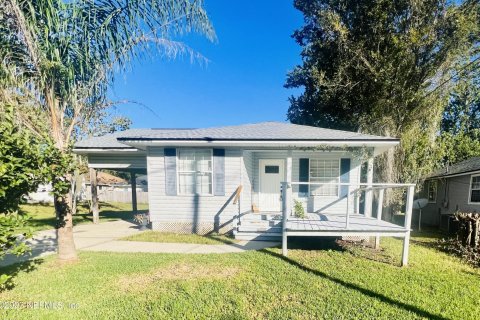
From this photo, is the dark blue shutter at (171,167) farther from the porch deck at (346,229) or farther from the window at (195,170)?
the porch deck at (346,229)

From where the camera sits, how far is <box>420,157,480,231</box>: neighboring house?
10.4 metres

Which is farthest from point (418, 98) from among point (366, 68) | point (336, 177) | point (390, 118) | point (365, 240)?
point (365, 240)

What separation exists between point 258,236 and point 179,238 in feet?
8.34

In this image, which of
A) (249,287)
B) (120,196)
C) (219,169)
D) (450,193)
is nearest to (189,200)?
(219,169)

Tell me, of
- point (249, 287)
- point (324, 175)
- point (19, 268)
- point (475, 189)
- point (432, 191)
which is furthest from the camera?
point (432, 191)

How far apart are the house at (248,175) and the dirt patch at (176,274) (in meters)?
2.46

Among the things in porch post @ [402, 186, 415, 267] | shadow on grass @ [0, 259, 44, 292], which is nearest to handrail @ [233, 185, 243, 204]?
porch post @ [402, 186, 415, 267]

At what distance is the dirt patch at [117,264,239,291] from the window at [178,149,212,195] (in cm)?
334

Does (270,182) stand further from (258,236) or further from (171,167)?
(171,167)

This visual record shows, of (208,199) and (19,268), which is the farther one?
(208,199)

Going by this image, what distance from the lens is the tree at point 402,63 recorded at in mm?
8945

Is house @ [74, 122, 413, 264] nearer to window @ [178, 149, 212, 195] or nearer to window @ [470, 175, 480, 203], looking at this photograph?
window @ [178, 149, 212, 195]

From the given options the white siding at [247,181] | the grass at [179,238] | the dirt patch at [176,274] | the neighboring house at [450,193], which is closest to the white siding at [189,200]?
the white siding at [247,181]

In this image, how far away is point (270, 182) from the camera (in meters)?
9.12
